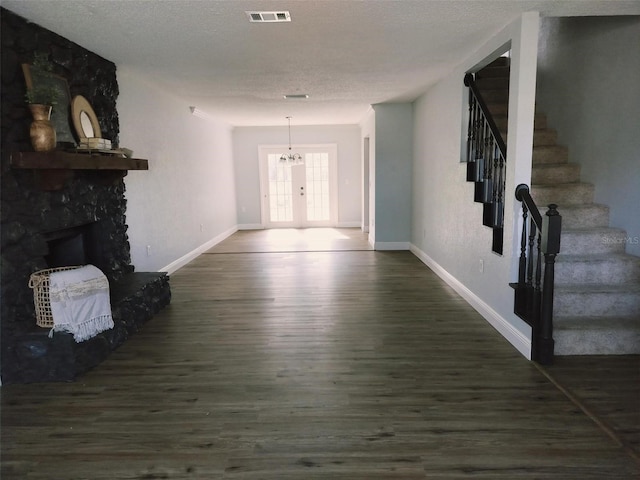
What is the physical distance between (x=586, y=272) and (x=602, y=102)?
153cm

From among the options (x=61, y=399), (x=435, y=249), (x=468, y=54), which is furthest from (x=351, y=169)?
(x=61, y=399)

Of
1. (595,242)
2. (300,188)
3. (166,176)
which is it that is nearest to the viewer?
(595,242)

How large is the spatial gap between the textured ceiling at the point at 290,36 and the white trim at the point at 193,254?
232cm

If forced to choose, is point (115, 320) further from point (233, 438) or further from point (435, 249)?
point (435, 249)

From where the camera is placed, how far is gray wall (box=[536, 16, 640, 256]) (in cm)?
339

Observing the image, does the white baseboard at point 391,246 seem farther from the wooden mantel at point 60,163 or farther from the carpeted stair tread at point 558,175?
the wooden mantel at point 60,163

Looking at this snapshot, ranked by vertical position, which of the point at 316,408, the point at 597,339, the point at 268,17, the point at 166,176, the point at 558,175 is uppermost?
the point at 268,17

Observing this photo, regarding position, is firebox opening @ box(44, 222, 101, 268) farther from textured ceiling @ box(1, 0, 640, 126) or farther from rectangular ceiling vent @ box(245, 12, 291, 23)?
rectangular ceiling vent @ box(245, 12, 291, 23)

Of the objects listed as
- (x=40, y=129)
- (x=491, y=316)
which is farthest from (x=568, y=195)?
(x=40, y=129)

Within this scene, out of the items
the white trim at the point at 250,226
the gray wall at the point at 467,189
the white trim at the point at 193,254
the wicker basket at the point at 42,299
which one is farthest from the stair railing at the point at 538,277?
the white trim at the point at 250,226

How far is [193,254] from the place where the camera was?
6898 mm

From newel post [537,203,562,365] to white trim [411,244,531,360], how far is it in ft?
0.44

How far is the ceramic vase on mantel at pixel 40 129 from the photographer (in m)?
2.85

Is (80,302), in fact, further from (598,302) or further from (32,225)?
(598,302)
